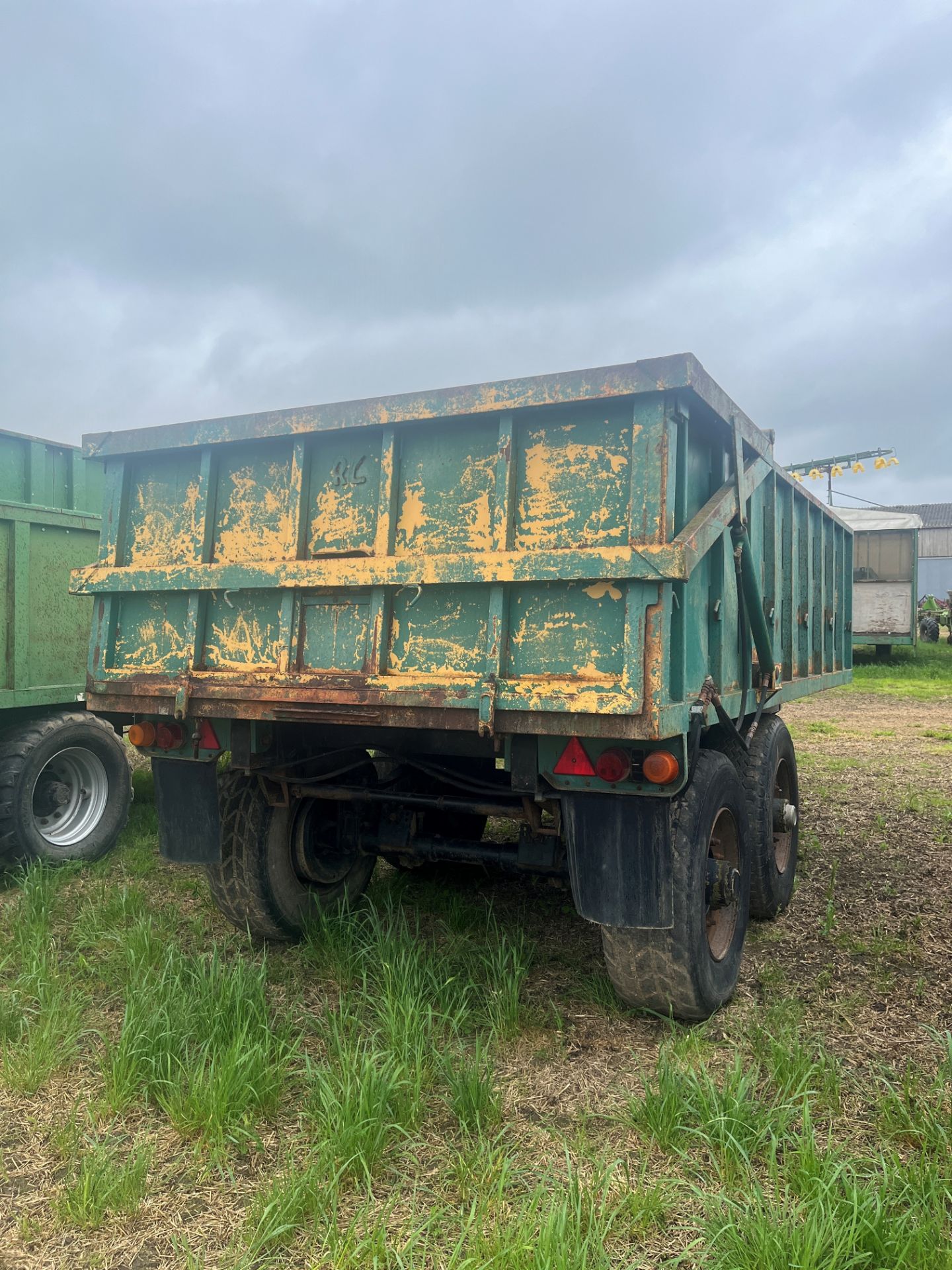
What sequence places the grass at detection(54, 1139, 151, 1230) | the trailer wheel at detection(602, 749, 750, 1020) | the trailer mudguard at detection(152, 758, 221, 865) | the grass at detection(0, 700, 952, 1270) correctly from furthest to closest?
the trailer mudguard at detection(152, 758, 221, 865) < the trailer wheel at detection(602, 749, 750, 1020) < the grass at detection(54, 1139, 151, 1230) < the grass at detection(0, 700, 952, 1270)

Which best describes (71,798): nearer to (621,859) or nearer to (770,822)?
(621,859)

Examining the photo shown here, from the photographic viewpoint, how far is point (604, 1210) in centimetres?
226

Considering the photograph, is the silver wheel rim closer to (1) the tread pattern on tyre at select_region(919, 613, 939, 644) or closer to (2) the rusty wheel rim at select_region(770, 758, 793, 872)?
(2) the rusty wheel rim at select_region(770, 758, 793, 872)

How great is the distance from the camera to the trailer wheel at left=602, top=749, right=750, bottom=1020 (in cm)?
304

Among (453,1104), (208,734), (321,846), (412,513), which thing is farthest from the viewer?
(321,846)

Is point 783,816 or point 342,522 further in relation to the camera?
point 783,816

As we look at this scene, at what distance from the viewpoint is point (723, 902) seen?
3471mm

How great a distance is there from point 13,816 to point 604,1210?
3.96 m

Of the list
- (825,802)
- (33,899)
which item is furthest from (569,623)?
(825,802)

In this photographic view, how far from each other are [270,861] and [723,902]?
1907 mm

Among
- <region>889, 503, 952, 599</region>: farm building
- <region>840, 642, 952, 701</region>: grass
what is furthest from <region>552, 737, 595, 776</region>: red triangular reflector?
<region>889, 503, 952, 599</region>: farm building

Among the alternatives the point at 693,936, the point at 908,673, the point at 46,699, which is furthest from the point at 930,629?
the point at 693,936

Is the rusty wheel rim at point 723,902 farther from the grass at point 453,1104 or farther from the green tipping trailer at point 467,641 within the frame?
the grass at point 453,1104

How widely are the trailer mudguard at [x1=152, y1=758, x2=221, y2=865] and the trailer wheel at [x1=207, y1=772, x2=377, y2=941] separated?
0.07 m
